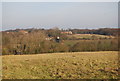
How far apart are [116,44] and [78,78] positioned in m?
29.1

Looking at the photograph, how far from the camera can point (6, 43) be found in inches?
1272

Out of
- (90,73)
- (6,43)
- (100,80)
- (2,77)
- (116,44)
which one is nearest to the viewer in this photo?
(100,80)

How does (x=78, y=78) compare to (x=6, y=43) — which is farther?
(x=6, y=43)

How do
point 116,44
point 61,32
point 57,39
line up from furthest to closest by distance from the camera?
1. point 61,32
2. point 57,39
3. point 116,44

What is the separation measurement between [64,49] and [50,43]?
133 inches

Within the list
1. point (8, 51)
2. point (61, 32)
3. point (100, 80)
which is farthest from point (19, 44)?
point (100, 80)

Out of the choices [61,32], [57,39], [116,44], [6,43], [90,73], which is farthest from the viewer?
[61,32]

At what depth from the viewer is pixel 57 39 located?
37719mm

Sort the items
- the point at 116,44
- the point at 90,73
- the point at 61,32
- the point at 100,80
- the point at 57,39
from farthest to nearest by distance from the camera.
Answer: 1. the point at 61,32
2. the point at 57,39
3. the point at 116,44
4. the point at 90,73
5. the point at 100,80

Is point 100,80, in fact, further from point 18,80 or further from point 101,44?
point 101,44

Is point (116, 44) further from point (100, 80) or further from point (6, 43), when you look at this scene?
point (100, 80)

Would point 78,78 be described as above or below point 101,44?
above

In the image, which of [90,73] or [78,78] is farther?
[90,73]

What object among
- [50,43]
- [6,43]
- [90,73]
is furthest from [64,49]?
[90,73]
